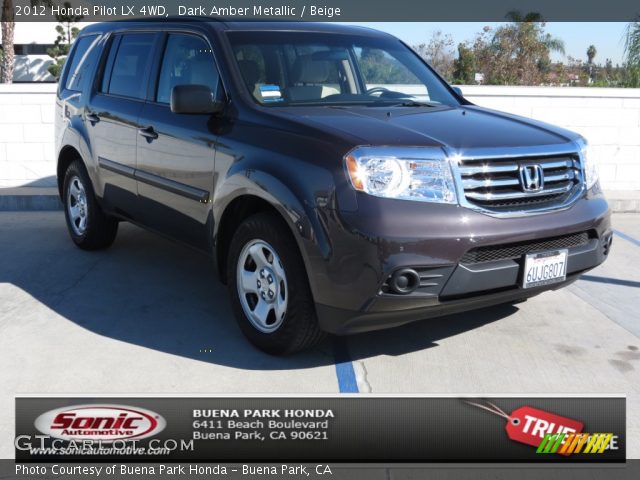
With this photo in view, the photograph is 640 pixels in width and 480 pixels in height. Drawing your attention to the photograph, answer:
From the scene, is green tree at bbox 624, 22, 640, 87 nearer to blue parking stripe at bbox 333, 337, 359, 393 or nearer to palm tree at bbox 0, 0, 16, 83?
blue parking stripe at bbox 333, 337, 359, 393

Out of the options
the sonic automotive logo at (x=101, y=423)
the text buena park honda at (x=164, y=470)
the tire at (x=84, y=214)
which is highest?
the tire at (x=84, y=214)

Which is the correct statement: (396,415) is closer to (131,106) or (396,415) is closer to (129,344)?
(129,344)

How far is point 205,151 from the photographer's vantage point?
4.40 m

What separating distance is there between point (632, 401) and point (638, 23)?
14.6m

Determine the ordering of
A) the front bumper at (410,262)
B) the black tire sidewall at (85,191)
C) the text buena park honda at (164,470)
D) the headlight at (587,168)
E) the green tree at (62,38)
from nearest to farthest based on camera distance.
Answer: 1. the text buena park honda at (164,470)
2. the front bumper at (410,262)
3. the headlight at (587,168)
4. the black tire sidewall at (85,191)
5. the green tree at (62,38)

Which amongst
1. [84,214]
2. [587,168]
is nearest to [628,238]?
[587,168]

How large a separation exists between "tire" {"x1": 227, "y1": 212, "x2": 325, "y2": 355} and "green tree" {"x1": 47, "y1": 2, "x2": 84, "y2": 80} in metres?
39.6

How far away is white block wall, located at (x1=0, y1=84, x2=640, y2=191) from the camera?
892 centimetres

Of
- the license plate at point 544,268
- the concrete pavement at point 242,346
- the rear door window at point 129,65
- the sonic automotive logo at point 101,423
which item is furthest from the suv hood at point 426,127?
the sonic automotive logo at point 101,423

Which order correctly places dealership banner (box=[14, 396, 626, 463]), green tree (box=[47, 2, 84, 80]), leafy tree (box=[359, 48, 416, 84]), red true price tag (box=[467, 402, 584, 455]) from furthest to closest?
green tree (box=[47, 2, 84, 80]) < leafy tree (box=[359, 48, 416, 84]) < red true price tag (box=[467, 402, 584, 455]) < dealership banner (box=[14, 396, 626, 463])

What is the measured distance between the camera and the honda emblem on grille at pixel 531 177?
12.3ft

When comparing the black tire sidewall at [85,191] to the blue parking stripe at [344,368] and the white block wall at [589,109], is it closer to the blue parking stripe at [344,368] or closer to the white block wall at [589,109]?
the blue parking stripe at [344,368]

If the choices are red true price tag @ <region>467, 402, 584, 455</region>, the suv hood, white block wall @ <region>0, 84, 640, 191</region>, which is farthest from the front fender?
white block wall @ <region>0, 84, 640, 191</region>

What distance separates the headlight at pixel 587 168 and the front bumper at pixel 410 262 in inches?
23.8
